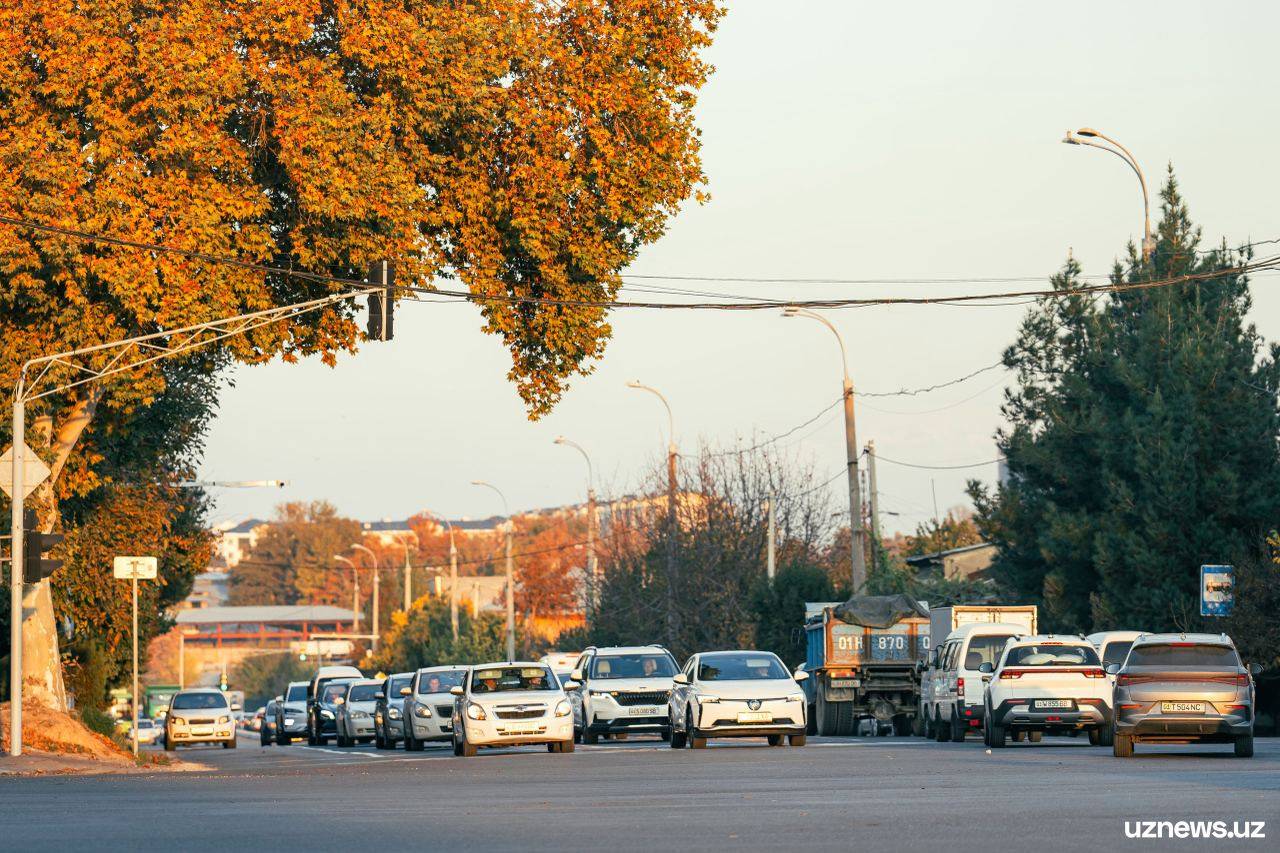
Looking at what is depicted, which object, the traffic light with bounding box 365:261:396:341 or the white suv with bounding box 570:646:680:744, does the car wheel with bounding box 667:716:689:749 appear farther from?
the traffic light with bounding box 365:261:396:341

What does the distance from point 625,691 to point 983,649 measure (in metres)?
7.00

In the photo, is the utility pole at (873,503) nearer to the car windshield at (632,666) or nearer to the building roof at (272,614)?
the car windshield at (632,666)

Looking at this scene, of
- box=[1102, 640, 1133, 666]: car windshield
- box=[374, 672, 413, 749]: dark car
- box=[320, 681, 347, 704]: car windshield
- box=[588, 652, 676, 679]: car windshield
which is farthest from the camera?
box=[320, 681, 347, 704]: car windshield

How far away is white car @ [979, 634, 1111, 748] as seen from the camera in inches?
1189

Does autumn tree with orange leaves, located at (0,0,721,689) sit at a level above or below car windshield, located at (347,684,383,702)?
above

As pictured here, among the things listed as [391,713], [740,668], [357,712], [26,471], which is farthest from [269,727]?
[740,668]

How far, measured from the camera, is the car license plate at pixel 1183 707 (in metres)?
25.2

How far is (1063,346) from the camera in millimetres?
50688

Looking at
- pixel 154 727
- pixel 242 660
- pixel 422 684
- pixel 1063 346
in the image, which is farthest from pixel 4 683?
pixel 242 660

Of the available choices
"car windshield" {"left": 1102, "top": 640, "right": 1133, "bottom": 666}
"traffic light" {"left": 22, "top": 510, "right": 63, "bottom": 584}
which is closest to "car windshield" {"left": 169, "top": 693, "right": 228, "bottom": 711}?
"traffic light" {"left": 22, "top": 510, "right": 63, "bottom": 584}

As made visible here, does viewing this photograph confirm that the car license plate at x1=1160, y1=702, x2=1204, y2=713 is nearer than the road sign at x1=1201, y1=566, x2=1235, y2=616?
Yes

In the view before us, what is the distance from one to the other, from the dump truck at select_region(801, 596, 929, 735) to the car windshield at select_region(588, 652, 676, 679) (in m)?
4.11

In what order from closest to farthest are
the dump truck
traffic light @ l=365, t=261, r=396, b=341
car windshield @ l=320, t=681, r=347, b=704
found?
traffic light @ l=365, t=261, r=396, b=341 < the dump truck < car windshield @ l=320, t=681, r=347, b=704

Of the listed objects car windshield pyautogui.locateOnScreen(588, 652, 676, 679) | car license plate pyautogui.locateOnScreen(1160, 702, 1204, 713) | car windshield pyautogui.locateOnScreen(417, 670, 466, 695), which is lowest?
car license plate pyautogui.locateOnScreen(1160, 702, 1204, 713)
